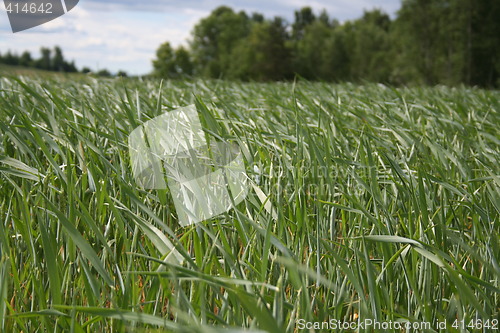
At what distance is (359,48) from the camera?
31.5 metres

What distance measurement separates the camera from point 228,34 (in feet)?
132

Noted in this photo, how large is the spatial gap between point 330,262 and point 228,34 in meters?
40.5

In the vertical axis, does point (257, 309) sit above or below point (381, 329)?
above

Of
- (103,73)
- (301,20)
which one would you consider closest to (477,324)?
(103,73)

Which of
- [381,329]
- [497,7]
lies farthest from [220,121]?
[497,7]

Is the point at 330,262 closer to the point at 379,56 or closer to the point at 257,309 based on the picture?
the point at 257,309

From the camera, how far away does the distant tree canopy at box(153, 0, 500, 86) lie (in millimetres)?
20766

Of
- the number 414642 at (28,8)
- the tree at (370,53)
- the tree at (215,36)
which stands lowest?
the tree at (370,53)

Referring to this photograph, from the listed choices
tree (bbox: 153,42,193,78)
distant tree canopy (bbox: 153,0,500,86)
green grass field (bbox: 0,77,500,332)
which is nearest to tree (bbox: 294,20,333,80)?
distant tree canopy (bbox: 153,0,500,86)

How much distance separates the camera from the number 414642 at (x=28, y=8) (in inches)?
90.5

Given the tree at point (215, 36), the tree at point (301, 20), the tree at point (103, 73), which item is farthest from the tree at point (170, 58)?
the tree at point (103, 73)

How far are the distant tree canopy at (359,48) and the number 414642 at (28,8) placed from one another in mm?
1121

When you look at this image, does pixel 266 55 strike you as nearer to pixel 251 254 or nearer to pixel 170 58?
pixel 170 58

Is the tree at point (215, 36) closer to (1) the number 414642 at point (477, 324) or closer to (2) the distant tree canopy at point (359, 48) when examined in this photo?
(2) the distant tree canopy at point (359, 48)
